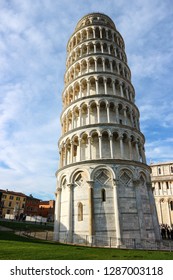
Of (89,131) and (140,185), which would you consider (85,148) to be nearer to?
(89,131)

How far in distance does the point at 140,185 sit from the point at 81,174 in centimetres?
650

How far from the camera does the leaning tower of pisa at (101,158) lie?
1950cm

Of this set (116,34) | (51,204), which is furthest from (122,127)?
(51,204)

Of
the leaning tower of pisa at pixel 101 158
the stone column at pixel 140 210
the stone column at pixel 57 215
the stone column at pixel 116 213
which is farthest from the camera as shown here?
the stone column at pixel 57 215

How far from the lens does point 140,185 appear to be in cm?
2188

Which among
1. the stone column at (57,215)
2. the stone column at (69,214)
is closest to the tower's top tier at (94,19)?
the stone column at (69,214)

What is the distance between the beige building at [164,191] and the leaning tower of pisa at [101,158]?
30.7 m

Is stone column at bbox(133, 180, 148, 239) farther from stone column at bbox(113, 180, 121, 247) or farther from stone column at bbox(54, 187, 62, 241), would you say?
stone column at bbox(54, 187, 62, 241)

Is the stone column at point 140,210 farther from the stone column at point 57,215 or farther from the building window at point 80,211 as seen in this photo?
the stone column at point 57,215

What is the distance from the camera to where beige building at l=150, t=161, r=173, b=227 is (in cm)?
4906

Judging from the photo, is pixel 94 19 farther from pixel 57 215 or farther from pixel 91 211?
pixel 57 215

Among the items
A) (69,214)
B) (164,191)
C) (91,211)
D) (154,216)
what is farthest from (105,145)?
(164,191)

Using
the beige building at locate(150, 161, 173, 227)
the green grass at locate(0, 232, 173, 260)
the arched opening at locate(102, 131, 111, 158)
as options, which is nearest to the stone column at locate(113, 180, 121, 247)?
the arched opening at locate(102, 131, 111, 158)

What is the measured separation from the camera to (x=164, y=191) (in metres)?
51.0
